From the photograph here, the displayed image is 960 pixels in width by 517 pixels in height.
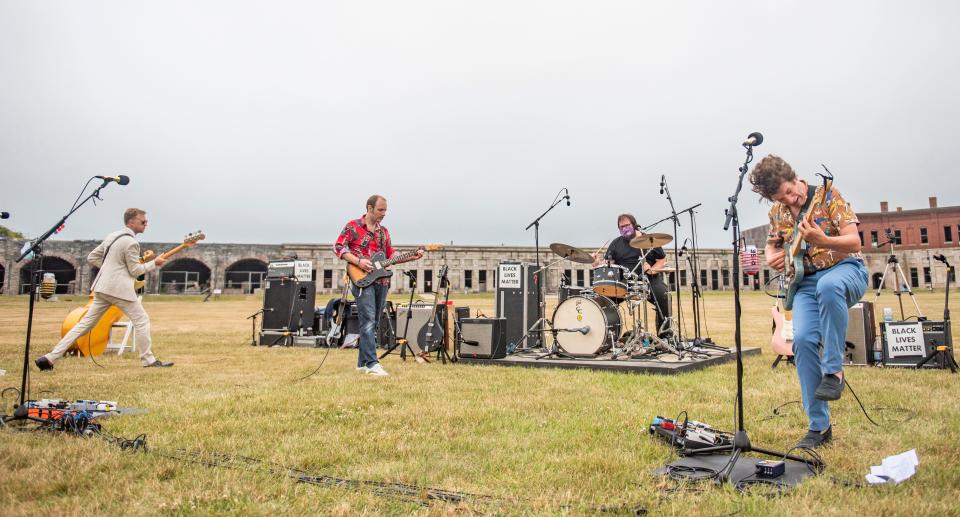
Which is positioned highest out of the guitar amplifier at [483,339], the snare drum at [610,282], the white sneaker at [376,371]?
the snare drum at [610,282]

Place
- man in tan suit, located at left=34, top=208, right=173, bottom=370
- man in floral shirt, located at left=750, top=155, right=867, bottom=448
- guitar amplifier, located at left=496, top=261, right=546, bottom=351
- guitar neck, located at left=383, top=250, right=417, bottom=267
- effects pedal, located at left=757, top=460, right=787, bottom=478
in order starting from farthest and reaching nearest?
guitar amplifier, located at left=496, top=261, right=546, bottom=351, man in tan suit, located at left=34, top=208, right=173, bottom=370, guitar neck, located at left=383, top=250, right=417, bottom=267, man in floral shirt, located at left=750, top=155, right=867, bottom=448, effects pedal, located at left=757, top=460, right=787, bottom=478

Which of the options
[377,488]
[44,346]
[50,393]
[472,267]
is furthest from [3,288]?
[377,488]

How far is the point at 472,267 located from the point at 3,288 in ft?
154

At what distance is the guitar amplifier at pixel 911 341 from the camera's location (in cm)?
796

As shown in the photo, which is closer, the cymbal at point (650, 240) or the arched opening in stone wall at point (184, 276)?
the cymbal at point (650, 240)

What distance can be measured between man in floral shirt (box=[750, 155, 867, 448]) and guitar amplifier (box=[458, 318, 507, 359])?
5441 millimetres

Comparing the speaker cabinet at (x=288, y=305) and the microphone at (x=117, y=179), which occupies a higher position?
the microphone at (x=117, y=179)

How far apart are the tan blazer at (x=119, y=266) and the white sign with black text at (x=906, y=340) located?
430 inches

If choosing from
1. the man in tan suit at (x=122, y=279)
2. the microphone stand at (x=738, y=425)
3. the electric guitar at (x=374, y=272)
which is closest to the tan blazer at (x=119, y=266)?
the man in tan suit at (x=122, y=279)

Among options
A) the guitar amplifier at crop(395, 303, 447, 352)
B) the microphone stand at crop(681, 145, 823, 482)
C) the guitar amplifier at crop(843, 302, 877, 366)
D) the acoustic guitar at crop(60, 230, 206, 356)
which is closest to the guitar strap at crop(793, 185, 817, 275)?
the microphone stand at crop(681, 145, 823, 482)

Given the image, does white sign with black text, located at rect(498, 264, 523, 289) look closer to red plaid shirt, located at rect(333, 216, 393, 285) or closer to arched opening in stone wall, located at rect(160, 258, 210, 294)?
red plaid shirt, located at rect(333, 216, 393, 285)

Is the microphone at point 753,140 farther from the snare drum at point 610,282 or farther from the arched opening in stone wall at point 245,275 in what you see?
the arched opening in stone wall at point 245,275

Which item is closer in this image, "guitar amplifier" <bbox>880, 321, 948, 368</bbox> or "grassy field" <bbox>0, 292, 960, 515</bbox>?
"grassy field" <bbox>0, 292, 960, 515</bbox>

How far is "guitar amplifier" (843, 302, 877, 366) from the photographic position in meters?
8.39
